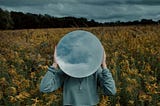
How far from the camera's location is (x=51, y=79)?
3.06 meters

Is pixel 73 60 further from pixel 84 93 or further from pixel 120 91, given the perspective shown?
pixel 120 91

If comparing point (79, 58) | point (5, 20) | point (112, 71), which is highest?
point (79, 58)

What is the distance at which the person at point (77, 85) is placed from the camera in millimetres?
3057

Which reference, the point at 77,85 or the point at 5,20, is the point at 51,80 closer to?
the point at 77,85

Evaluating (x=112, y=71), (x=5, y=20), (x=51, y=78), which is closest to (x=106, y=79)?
(x=51, y=78)

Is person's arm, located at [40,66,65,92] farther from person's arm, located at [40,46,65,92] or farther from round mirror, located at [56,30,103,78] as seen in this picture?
round mirror, located at [56,30,103,78]

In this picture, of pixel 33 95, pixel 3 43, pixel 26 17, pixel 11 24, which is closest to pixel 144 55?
pixel 33 95

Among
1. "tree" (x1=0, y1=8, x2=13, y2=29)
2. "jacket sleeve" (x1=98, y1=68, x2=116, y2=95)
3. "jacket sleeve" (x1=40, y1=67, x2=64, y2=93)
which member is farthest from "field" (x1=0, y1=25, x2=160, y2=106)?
"tree" (x1=0, y1=8, x2=13, y2=29)

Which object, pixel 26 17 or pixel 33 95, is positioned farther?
pixel 26 17

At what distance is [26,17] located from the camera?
1185 inches

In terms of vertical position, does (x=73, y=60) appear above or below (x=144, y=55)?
above

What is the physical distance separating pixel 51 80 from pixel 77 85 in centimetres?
18

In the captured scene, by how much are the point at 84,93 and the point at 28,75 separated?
3399 mm

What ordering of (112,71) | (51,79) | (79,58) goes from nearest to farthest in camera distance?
(79,58), (51,79), (112,71)
